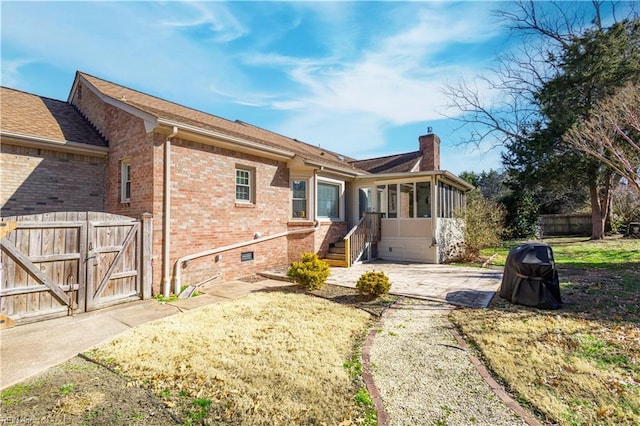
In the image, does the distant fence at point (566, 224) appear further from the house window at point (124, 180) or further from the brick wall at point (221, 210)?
the house window at point (124, 180)

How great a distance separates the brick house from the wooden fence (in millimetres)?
522

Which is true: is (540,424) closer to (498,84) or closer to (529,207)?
(529,207)

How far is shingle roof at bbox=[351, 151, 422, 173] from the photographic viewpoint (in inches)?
635

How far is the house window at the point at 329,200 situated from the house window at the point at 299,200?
26.5 inches

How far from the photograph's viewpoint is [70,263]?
573 cm

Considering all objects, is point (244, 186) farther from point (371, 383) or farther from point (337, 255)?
point (371, 383)

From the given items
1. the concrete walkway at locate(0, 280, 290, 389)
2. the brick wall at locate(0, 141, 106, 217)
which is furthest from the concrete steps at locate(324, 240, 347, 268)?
the brick wall at locate(0, 141, 106, 217)

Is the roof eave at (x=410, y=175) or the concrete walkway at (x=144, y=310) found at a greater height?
the roof eave at (x=410, y=175)

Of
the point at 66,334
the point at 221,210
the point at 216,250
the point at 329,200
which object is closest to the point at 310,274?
the point at 216,250

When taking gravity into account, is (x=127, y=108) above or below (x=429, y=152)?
below

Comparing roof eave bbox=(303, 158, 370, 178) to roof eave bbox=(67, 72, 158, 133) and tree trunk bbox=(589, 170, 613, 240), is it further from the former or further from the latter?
tree trunk bbox=(589, 170, 613, 240)

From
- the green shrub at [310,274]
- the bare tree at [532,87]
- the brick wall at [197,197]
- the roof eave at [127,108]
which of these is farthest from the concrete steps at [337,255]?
the bare tree at [532,87]

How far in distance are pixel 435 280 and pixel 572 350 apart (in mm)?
4513

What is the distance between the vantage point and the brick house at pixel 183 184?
24.3ft
